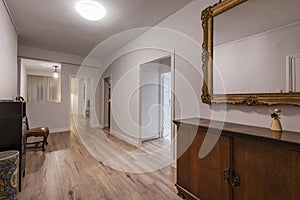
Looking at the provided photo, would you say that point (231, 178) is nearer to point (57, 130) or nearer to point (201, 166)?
point (201, 166)

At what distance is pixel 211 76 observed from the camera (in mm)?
1833

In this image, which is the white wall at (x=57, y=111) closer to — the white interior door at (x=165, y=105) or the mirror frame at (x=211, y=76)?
the white interior door at (x=165, y=105)

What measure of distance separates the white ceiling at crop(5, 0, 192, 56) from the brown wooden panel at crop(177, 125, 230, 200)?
191 cm

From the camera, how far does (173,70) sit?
245cm

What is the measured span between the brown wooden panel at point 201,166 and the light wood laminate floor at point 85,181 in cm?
32

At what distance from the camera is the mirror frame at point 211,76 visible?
1400 millimetres

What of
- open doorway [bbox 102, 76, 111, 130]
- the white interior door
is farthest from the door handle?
open doorway [bbox 102, 76, 111, 130]

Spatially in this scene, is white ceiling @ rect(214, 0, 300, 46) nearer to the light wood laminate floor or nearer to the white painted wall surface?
the white painted wall surface

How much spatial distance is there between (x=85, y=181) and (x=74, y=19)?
8.61 ft

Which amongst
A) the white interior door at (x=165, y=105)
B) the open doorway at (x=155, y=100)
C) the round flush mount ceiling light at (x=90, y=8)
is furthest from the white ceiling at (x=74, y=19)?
the white interior door at (x=165, y=105)

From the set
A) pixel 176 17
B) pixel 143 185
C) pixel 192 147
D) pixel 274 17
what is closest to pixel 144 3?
pixel 176 17

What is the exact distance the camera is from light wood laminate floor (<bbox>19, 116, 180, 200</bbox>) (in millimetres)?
1681

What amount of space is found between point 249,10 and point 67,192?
2.78m

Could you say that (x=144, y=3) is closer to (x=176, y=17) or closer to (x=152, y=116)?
(x=176, y=17)
